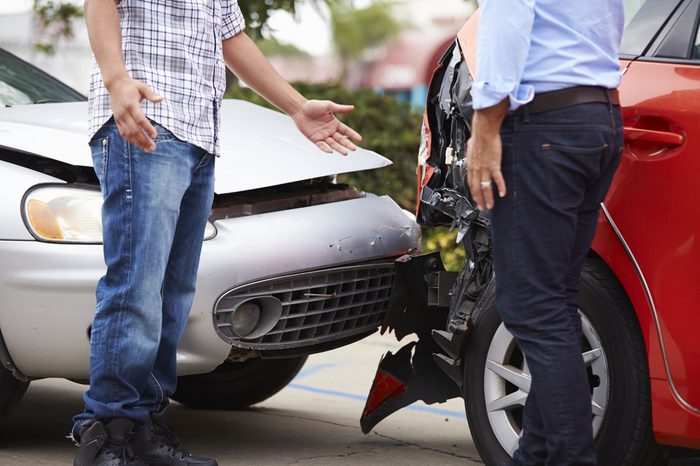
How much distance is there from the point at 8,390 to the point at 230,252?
2.87ft

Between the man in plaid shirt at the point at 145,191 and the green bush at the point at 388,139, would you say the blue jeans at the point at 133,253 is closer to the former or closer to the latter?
the man in plaid shirt at the point at 145,191

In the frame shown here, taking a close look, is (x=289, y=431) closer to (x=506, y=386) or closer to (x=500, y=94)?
(x=506, y=386)

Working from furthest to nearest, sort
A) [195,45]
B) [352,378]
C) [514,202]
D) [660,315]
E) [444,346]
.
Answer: [352,378]
[444,346]
[195,45]
[660,315]
[514,202]

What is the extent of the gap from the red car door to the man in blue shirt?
0.33 m

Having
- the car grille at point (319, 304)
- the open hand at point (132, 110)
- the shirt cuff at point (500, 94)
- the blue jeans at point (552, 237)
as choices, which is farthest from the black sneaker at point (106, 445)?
the shirt cuff at point (500, 94)

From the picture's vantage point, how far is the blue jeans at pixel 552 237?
2.63 metres

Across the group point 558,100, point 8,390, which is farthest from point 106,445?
point 558,100

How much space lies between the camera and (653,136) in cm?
305

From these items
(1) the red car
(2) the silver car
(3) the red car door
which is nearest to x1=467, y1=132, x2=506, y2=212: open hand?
(1) the red car

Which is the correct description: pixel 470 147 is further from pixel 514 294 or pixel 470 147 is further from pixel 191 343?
pixel 191 343

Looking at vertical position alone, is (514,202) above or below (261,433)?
above

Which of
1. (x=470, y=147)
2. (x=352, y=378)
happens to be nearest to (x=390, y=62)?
(x=352, y=378)

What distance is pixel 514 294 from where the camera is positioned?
2705 mm

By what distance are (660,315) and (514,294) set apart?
537mm
